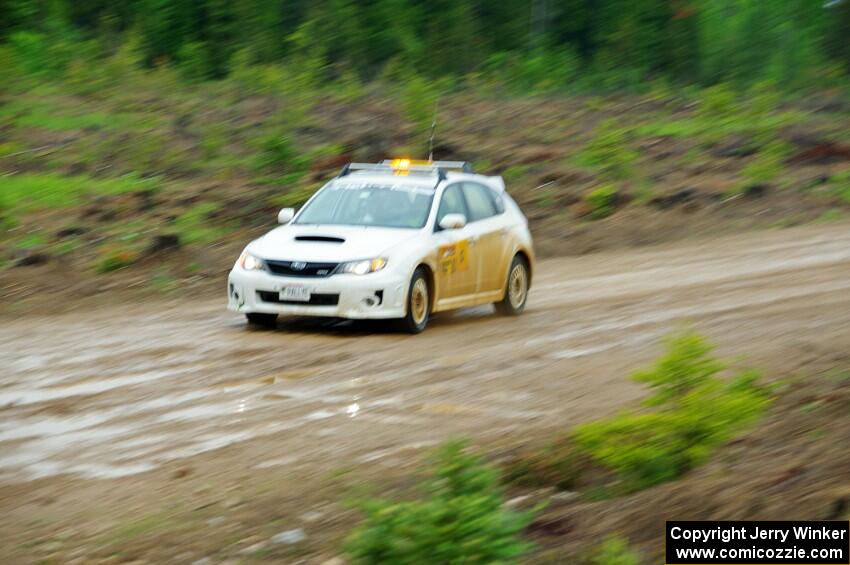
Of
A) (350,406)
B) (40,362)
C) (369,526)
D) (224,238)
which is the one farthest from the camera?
(224,238)

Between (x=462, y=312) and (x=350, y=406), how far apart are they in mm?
6655

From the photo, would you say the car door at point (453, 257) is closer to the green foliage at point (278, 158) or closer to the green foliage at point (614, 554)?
the green foliage at point (614, 554)

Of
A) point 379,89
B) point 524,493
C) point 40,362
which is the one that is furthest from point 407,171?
point 379,89

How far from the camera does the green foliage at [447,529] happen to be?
5.95m

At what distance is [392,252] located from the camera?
14.4 metres

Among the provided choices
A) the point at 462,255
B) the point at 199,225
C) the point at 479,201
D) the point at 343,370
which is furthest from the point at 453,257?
the point at 199,225

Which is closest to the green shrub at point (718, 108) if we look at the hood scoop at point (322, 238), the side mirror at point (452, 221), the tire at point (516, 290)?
the tire at point (516, 290)

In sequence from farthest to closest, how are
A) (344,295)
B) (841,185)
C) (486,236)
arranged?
1. (841,185)
2. (486,236)
3. (344,295)

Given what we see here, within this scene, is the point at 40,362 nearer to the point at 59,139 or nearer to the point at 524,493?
the point at 524,493

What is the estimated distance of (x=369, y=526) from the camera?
6.23m

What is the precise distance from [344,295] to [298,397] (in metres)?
3.40

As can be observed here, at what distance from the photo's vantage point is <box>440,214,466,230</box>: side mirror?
49.4 ft

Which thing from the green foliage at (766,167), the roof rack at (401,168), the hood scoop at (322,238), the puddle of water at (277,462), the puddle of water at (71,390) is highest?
Result: the roof rack at (401,168)

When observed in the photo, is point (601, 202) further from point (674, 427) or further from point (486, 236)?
point (674, 427)
